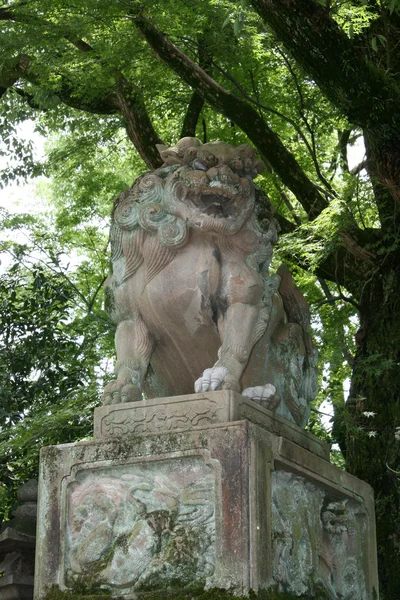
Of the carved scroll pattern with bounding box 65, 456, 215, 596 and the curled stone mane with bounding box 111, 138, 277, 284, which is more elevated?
the curled stone mane with bounding box 111, 138, 277, 284

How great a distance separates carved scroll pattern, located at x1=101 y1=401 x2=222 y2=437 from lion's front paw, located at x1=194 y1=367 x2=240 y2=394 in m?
0.15

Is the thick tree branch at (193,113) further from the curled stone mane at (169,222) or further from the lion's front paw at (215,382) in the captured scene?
the lion's front paw at (215,382)

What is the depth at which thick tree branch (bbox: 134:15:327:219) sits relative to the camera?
10617 mm

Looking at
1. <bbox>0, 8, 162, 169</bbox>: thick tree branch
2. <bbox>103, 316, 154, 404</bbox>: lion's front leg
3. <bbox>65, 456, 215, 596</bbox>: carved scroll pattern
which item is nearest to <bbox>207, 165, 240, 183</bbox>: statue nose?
<bbox>103, 316, 154, 404</bbox>: lion's front leg

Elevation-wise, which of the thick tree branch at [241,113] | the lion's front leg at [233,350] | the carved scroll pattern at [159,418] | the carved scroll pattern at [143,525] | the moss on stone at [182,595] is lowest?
the moss on stone at [182,595]

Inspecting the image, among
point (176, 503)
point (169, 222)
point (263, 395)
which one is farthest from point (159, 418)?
point (169, 222)

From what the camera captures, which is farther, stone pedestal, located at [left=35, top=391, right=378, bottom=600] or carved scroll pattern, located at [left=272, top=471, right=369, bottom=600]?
carved scroll pattern, located at [left=272, top=471, right=369, bottom=600]

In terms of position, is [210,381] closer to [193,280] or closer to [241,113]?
[193,280]

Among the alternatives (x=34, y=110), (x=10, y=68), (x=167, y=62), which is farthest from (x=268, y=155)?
(x=34, y=110)

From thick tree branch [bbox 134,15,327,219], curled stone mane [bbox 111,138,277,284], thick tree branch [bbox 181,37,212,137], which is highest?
thick tree branch [bbox 181,37,212,137]

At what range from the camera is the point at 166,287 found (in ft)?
21.3

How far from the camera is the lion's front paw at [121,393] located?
630 centimetres

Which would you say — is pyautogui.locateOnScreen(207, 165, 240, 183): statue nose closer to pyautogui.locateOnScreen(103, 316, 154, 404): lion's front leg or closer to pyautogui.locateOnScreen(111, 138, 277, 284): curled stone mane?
pyautogui.locateOnScreen(111, 138, 277, 284): curled stone mane

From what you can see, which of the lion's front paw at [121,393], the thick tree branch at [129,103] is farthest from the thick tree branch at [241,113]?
the lion's front paw at [121,393]
